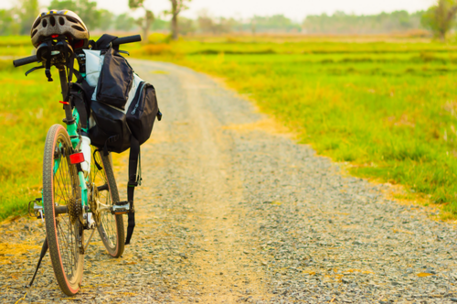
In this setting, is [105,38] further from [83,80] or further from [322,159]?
[322,159]

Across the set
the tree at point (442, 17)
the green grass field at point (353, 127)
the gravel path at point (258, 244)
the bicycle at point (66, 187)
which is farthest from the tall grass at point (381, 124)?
the tree at point (442, 17)

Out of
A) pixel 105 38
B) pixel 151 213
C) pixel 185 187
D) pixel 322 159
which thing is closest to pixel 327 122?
pixel 322 159

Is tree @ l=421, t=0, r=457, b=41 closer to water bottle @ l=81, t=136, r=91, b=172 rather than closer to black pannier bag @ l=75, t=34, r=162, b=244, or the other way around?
black pannier bag @ l=75, t=34, r=162, b=244

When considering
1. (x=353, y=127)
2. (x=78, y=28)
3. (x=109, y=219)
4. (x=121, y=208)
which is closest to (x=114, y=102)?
(x=78, y=28)

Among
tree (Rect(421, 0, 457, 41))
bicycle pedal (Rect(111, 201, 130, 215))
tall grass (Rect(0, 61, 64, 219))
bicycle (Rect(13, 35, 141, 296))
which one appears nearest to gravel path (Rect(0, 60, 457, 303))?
bicycle (Rect(13, 35, 141, 296))

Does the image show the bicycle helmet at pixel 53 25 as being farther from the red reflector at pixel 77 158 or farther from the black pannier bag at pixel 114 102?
the red reflector at pixel 77 158

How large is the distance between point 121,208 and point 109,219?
69 cm

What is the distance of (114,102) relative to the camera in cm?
319

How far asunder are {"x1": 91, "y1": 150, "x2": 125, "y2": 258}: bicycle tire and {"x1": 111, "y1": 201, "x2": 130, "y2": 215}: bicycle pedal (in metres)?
0.12

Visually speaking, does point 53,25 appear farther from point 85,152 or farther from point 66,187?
point 66,187

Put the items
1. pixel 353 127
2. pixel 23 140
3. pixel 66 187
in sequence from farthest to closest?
pixel 353 127 < pixel 23 140 < pixel 66 187

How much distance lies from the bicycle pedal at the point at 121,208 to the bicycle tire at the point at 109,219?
0.12 metres

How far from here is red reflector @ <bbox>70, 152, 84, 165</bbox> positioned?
3.18m

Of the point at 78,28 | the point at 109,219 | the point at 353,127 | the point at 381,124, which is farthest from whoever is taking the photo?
the point at 381,124
